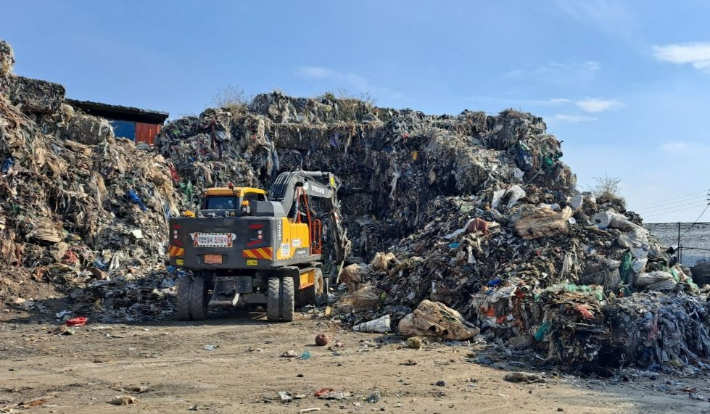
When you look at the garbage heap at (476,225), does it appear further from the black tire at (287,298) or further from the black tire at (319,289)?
the black tire at (287,298)

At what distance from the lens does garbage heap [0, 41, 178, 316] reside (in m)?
11.6

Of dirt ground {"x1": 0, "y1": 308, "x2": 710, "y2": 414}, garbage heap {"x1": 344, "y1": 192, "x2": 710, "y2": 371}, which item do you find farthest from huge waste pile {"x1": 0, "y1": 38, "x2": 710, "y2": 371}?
dirt ground {"x1": 0, "y1": 308, "x2": 710, "y2": 414}

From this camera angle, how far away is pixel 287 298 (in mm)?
9703

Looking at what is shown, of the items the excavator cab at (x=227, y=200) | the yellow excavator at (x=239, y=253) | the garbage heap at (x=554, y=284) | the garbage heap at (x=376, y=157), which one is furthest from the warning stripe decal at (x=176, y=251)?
the garbage heap at (x=376, y=157)

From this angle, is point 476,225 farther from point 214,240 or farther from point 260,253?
point 214,240

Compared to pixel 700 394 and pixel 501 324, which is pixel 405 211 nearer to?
pixel 501 324

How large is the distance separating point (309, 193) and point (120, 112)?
502 inches

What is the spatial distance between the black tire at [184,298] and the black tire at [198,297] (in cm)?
7

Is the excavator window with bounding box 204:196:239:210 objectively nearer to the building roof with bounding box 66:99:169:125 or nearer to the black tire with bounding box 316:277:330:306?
the black tire with bounding box 316:277:330:306

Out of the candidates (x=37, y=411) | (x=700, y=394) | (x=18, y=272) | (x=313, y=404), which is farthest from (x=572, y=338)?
(x=18, y=272)

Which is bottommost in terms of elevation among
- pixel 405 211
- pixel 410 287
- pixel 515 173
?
pixel 410 287

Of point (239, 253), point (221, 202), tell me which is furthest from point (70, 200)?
point (239, 253)

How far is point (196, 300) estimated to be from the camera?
383 inches

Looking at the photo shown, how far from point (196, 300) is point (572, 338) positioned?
5976 mm
